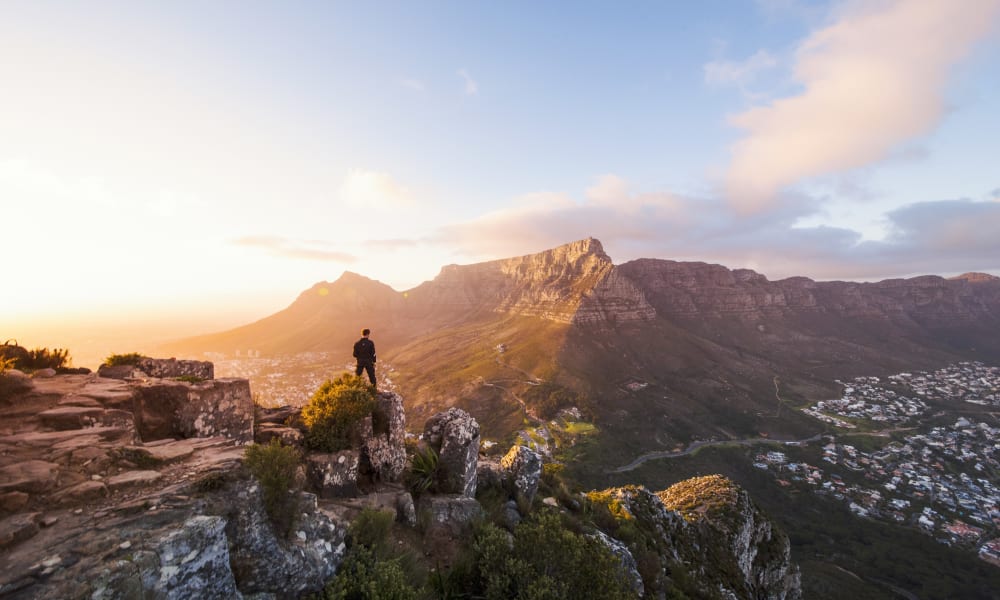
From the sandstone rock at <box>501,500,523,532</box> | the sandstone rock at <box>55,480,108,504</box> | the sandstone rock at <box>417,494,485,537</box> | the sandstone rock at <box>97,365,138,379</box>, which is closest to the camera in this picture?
the sandstone rock at <box>55,480,108,504</box>

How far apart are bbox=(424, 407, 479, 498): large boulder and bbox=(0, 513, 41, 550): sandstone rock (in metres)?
9.67

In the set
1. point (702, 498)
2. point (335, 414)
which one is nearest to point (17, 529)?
point (335, 414)

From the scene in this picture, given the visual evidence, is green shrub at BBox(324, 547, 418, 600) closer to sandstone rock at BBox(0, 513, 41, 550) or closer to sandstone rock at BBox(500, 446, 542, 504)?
sandstone rock at BBox(0, 513, 41, 550)

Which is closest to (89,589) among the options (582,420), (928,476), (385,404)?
(385,404)

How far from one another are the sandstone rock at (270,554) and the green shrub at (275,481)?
0.23 m

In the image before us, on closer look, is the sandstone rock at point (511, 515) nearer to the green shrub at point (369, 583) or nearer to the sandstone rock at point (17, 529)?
the green shrub at point (369, 583)

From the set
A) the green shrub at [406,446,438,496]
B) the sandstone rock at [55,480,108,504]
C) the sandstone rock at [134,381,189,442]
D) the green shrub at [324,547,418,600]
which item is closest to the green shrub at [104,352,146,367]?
the sandstone rock at [134,381,189,442]

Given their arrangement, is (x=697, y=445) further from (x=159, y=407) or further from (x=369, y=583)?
(x=159, y=407)

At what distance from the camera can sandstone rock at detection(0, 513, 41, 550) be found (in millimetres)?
5409

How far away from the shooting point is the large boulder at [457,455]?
14.2 m

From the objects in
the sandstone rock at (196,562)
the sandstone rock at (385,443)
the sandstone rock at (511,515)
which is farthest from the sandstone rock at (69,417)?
the sandstone rock at (511,515)

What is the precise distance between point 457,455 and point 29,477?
11.1 metres

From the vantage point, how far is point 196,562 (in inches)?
238

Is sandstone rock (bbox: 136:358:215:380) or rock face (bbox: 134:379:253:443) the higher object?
sandstone rock (bbox: 136:358:215:380)
